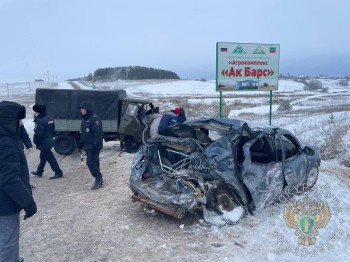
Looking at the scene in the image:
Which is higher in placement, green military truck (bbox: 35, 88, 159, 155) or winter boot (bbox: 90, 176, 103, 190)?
green military truck (bbox: 35, 88, 159, 155)

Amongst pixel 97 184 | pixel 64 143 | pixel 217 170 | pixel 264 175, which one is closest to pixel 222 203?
pixel 217 170

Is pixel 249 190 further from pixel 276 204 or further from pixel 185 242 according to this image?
pixel 185 242

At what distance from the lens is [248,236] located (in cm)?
552

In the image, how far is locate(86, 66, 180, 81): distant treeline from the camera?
10094cm

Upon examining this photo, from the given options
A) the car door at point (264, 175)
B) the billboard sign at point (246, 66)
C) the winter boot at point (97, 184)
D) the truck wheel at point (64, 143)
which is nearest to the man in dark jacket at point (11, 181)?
the car door at point (264, 175)

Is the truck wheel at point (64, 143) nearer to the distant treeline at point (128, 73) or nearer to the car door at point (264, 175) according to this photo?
the car door at point (264, 175)

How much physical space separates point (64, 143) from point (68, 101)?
4.65 ft

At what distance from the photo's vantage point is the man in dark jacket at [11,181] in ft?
12.1

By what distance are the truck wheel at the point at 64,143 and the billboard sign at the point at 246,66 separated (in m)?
5.16

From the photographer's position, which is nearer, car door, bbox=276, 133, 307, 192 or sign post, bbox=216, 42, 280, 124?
car door, bbox=276, 133, 307, 192

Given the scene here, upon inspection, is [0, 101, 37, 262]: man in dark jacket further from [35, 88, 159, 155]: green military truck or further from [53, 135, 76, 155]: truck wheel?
[53, 135, 76, 155]: truck wheel

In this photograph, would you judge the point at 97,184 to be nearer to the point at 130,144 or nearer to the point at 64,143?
the point at 130,144

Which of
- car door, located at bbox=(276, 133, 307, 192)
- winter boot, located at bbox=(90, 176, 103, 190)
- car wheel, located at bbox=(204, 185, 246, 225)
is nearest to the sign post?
car door, located at bbox=(276, 133, 307, 192)

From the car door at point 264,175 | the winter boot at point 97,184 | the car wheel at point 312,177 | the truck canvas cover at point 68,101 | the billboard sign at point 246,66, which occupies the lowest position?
the winter boot at point 97,184
